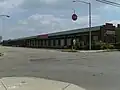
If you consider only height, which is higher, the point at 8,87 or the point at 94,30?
the point at 94,30

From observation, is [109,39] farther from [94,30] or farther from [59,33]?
[59,33]

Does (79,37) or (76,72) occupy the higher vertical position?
(79,37)

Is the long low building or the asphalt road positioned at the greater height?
the long low building

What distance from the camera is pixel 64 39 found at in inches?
3895

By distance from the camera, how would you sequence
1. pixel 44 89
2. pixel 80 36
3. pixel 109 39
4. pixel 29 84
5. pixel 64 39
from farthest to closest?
pixel 64 39 → pixel 80 36 → pixel 109 39 → pixel 29 84 → pixel 44 89

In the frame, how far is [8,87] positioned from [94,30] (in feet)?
229

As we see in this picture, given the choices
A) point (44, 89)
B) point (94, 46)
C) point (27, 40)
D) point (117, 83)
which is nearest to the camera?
point (44, 89)

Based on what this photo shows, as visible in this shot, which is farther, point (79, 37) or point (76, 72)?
point (79, 37)

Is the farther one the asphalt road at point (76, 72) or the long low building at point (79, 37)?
the long low building at point (79, 37)

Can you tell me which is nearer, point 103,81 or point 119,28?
point 103,81

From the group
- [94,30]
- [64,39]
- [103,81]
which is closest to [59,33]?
[64,39]

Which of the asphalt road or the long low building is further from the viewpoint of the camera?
the long low building

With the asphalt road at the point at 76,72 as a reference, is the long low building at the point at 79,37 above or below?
above

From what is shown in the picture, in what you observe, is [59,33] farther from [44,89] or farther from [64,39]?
[44,89]
